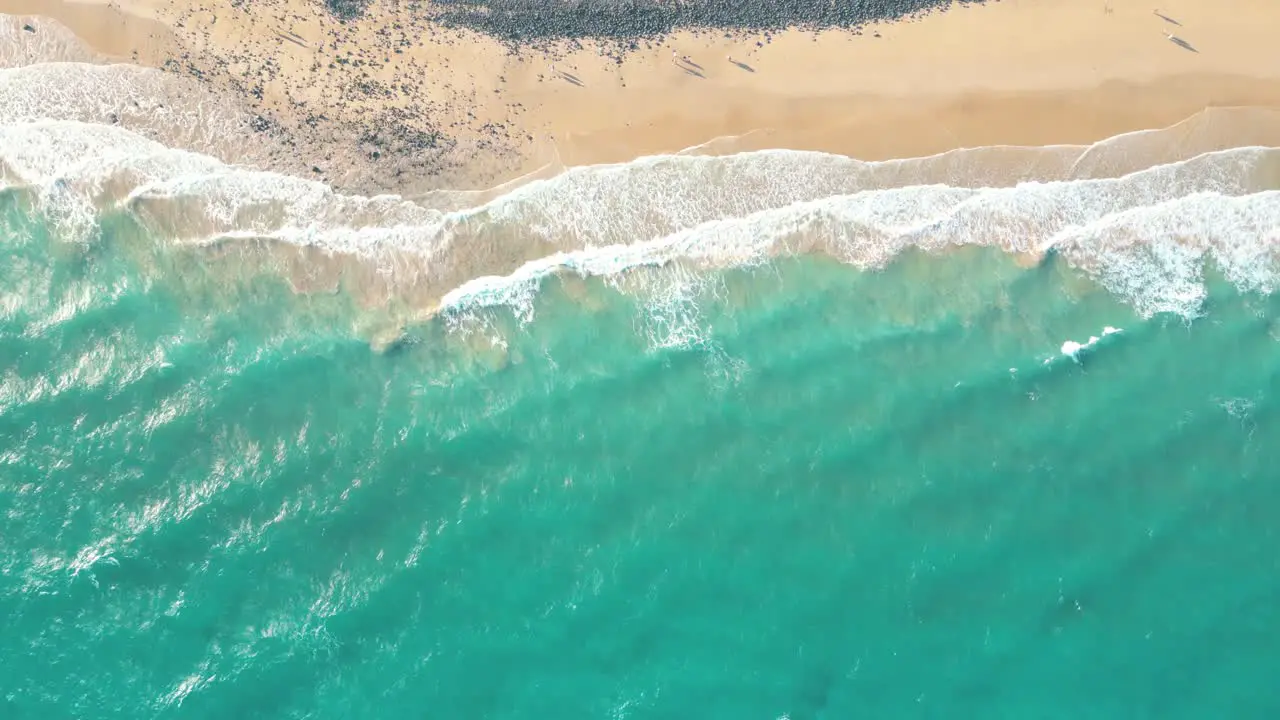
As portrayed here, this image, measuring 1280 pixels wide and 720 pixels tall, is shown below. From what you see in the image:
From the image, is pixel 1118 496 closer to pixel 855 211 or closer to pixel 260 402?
pixel 855 211

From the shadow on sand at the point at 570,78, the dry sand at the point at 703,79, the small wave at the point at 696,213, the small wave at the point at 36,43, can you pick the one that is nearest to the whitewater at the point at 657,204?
the small wave at the point at 696,213

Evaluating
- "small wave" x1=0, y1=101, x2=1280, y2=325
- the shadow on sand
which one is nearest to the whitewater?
"small wave" x1=0, y1=101, x2=1280, y2=325

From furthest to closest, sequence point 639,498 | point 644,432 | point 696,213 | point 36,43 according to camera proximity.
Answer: point 36,43
point 696,213
point 644,432
point 639,498

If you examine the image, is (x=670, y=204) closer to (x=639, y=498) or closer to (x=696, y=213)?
(x=696, y=213)

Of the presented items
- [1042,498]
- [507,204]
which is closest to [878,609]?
[1042,498]

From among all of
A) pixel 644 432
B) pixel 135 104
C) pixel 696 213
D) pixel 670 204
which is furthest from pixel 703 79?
pixel 135 104
